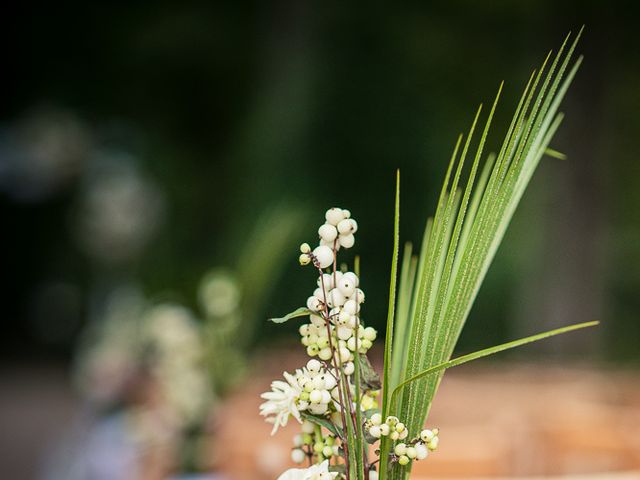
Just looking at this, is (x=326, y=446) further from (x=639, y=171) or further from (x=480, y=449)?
(x=639, y=171)

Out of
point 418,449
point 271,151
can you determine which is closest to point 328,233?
point 418,449

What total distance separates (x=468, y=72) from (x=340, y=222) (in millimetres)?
6943

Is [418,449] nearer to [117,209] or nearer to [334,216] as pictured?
[334,216]

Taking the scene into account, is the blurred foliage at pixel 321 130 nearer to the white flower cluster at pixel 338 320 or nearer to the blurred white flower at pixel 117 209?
the blurred white flower at pixel 117 209

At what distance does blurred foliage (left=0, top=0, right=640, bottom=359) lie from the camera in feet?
19.6

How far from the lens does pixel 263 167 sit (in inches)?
247

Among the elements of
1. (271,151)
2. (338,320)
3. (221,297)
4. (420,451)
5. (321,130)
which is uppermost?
(321,130)

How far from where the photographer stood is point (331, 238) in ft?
2.42

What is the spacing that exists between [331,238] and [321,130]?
6.01 meters

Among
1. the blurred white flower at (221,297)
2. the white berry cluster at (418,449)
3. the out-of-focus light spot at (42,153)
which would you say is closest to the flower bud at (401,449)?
the white berry cluster at (418,449)

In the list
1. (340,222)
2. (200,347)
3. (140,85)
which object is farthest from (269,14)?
(340,222)

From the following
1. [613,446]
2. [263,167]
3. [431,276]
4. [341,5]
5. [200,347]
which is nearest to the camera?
[431,276]

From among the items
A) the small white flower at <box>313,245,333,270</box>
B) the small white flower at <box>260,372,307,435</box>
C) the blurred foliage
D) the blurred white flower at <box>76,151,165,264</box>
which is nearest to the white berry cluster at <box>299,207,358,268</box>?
the small white flower at <box>313,245,333,270</box>

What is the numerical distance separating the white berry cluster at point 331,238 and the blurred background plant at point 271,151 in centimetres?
305
